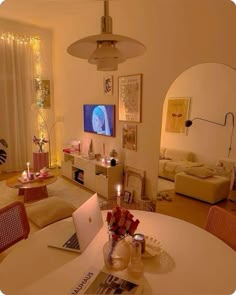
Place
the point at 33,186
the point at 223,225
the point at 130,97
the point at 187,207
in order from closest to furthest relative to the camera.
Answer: the point at 223,225 < the point at 33,186 < the point at 187,207 < the point at 130,97

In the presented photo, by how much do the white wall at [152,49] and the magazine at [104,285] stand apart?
2.30m

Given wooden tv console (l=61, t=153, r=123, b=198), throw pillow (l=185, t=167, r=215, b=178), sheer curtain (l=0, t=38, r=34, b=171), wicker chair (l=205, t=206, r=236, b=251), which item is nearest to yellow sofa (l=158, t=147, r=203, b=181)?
throw pillow (l=185, t=167, r=215, b=178)

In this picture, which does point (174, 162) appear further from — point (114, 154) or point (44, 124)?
point (44, 124)

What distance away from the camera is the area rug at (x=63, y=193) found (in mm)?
3688

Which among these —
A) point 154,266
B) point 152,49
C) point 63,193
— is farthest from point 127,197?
point 154,266

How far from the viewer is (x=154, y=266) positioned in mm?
1152

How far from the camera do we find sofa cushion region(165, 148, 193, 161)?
13.2 ft

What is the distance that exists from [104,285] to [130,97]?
2.93m

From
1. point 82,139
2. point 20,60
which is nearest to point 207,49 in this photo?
point 82,139

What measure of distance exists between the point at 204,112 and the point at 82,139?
236 cm

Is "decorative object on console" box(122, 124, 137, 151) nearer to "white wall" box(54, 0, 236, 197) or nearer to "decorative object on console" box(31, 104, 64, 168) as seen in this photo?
"white wall" box(54, 0, 236, 197)

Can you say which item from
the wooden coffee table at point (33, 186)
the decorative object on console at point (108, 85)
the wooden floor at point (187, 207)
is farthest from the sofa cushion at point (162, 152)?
the wooden coffee table at point (33, 186)

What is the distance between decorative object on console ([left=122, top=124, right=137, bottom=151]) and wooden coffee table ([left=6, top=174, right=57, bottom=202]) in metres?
1.26

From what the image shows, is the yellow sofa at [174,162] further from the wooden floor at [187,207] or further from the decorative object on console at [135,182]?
the decorative object on console at [135,182]
